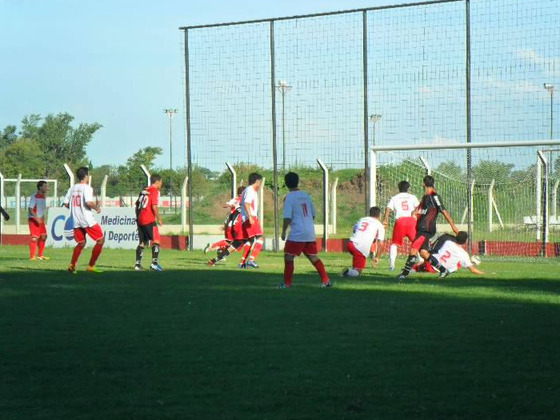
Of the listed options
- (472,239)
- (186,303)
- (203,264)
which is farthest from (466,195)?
(186,303)

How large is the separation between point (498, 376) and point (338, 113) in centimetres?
2104

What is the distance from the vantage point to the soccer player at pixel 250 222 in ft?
71.7

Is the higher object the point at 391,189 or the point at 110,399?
the point at 391,189

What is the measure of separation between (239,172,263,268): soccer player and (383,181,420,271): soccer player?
2.76 m

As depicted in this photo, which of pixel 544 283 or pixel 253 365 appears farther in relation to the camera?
pixel 544 283

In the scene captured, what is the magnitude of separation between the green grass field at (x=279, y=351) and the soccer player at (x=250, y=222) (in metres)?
5.71

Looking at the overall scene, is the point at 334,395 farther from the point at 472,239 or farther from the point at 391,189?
the point at 391,189

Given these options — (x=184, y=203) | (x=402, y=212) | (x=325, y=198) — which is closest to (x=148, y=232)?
(x=402, y=212)

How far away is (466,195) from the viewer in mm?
26719

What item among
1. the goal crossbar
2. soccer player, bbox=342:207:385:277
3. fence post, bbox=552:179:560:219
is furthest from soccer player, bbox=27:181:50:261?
fence post, bbox=552:179:560:219

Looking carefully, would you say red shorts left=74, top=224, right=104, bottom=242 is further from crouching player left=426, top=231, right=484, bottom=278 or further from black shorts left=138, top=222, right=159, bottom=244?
crouching player left=426, top=231, right=484, bottom=278

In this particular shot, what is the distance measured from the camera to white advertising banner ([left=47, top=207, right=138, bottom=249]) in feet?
107

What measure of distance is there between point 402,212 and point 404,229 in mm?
415

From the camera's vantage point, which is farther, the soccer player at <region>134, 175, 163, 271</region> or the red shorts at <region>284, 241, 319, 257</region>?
the soccer player at <region>134, 175, 163, 271</region>
